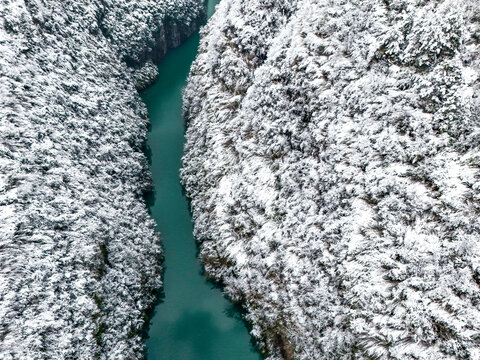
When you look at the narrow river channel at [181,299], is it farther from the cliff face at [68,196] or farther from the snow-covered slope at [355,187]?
the snow-covered slope at [355,187]

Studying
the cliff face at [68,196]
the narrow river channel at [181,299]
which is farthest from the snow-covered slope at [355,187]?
the cliff face at [68,196]

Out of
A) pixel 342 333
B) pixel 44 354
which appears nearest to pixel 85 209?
pixel 44 354

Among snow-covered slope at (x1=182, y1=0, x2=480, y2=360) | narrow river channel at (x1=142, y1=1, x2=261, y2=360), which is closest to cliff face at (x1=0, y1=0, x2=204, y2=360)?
narrow river channel at (x1=142, y1=1, x2=261, y2=360)

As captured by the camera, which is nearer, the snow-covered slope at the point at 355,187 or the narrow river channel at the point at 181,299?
the snow-covered slope at the point at 355,187

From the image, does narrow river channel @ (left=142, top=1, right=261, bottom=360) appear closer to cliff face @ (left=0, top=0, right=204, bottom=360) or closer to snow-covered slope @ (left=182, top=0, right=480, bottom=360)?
cliff face @ (left=0, top=0, right=204, bottom=360)

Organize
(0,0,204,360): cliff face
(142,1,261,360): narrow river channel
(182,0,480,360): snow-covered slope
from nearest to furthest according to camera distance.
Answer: (182,0,480,360): snow-covered slope, (0,0,204,360): cliff face, (142,1,261,360): narrow river channel
